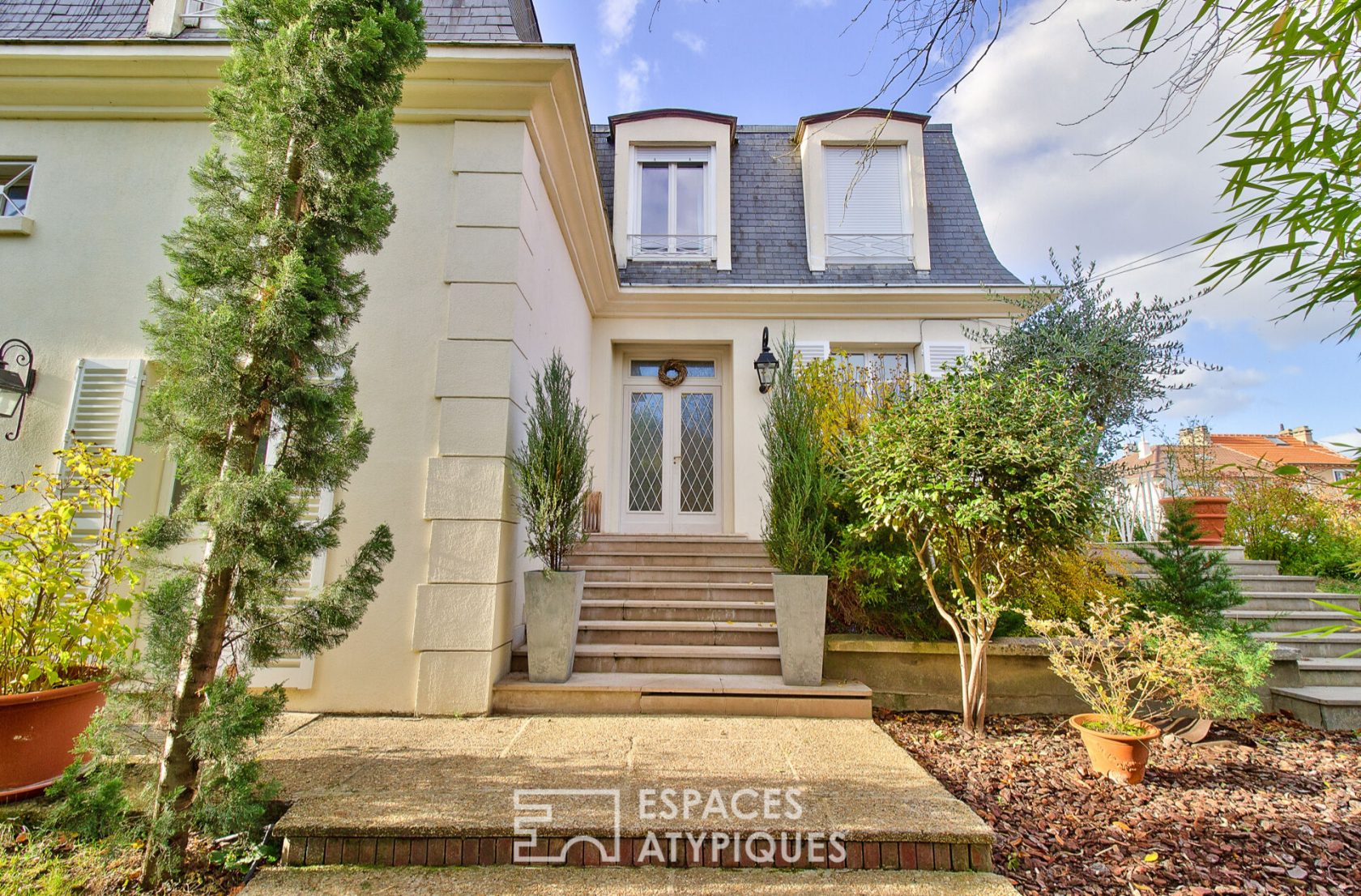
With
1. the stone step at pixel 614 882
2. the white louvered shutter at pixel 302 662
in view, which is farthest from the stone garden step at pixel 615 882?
the white louvered shutter at pixel 302 662

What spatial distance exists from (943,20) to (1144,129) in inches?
28.9

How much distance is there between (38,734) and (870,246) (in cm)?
806

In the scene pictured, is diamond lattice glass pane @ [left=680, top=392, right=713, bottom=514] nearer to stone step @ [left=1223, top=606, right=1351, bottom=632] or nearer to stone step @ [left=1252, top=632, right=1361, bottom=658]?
stone step @ [left=1223, top=606, right=1351, bottom=632]

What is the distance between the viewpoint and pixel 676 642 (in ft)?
13.5

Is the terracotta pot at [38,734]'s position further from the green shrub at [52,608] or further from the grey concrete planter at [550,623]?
the grey concrete planter at [550,623]

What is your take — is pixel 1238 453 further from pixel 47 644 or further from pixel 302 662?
pixel 47 644

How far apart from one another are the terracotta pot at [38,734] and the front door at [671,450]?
4.97 meters

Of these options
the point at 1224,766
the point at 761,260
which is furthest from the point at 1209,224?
the point at 761,260

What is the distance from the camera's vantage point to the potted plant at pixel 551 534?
349 centimetres

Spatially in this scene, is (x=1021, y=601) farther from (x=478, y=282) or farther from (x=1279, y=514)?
(x=1279, y=514)

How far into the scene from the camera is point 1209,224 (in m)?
1.88

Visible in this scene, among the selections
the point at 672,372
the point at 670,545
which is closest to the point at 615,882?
the point at 670,545

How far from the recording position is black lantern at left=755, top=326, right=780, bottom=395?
6520 millimetres

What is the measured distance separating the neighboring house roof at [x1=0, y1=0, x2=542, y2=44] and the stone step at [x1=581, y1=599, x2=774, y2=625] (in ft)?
13.1
